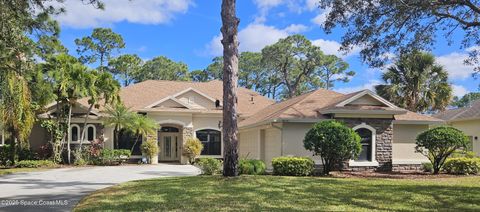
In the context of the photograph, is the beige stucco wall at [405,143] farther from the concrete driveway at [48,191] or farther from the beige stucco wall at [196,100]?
the concrete driveway at [48,191]

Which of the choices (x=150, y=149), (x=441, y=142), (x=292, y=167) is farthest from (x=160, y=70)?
(x=441, y=142)

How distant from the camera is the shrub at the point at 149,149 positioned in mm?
28094

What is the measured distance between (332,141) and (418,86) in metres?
15.8

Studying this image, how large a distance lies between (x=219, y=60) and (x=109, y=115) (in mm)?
31289

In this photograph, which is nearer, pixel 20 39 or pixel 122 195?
pixel 122 195

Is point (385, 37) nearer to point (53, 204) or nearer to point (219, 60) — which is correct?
point (53, 204)

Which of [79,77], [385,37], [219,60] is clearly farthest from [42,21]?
[219,60]

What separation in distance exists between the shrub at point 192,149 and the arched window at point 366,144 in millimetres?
10618

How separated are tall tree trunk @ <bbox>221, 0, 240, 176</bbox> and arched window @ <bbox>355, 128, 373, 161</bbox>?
9372 millimetres

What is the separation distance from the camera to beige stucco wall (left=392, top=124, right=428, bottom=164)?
23016 mm

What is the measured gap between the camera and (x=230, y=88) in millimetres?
14312

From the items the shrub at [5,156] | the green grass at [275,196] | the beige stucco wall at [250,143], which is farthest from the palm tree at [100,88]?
the green grass at [275,196]

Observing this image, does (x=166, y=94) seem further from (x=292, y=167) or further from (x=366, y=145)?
(x=292, y=167)

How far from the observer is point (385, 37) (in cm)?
1542
